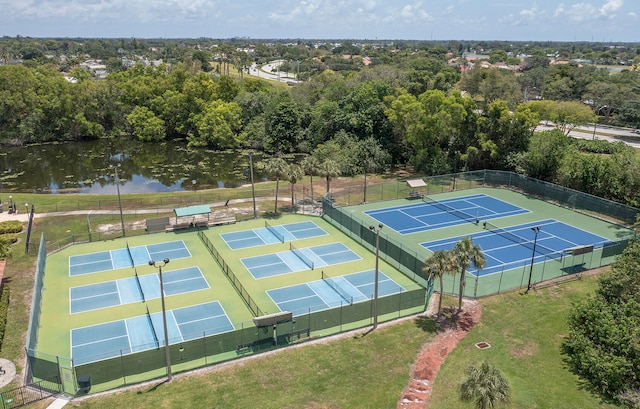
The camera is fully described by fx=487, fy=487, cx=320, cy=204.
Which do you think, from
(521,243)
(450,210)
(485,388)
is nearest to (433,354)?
(485,388)

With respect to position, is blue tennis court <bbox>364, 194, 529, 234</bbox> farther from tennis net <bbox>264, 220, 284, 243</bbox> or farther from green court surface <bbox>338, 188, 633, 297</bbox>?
tennis net <bbox>264, 220, 284, 243</bbox>

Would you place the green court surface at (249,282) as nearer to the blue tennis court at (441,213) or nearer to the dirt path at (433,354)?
the blue tennis court at (441,213)

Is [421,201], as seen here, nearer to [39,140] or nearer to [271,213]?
[271,213]

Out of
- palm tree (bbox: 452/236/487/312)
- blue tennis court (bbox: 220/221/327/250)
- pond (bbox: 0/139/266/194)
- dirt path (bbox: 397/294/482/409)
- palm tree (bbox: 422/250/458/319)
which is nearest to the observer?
dirt path (bbox: 397/294/482/409)

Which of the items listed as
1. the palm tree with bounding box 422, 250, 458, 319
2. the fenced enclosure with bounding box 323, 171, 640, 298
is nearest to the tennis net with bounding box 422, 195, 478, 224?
the fenced enclosure with bounding box 323, 171, 640, 298

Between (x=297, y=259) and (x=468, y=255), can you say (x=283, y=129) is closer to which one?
(x=297, y=259)

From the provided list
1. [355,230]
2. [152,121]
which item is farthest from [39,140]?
[355,230]
